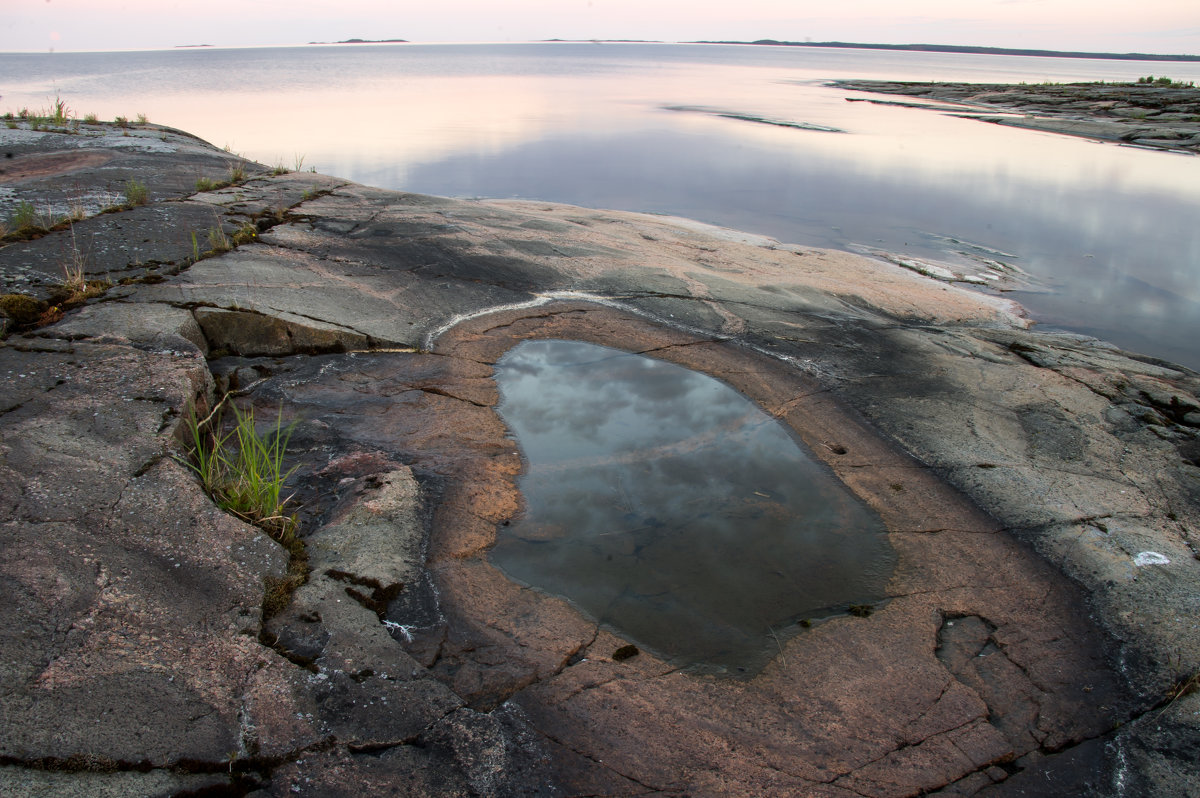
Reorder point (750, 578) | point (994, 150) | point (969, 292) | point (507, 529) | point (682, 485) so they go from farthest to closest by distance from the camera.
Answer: point (994, 150) → point (969, 292) → point (682, 485) → point (507, 529) → point (750, 578)

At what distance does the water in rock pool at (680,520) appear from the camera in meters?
3.26

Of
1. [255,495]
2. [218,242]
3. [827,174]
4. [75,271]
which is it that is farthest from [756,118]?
[255,495]

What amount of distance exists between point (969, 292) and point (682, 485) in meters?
7.59

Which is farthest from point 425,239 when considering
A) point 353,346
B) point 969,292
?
point 969,292

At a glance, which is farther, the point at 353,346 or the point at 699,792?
the point at 353,346

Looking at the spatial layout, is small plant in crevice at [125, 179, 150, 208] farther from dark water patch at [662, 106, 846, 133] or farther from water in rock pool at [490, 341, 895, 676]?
dark water patch at [662, 106, 846, 133]

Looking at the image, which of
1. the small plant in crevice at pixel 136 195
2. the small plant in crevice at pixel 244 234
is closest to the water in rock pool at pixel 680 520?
the small plant in crevice at pixel 244 234

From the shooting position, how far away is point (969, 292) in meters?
9.80

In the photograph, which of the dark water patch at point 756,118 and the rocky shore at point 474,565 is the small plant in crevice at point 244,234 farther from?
the dark water patch at point 756,118

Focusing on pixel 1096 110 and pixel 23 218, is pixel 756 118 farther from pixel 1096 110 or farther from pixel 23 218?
pixel 23 218

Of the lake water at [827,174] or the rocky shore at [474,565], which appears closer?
the rocky shore at [474,565]

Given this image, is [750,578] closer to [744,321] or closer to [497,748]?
[497,748]

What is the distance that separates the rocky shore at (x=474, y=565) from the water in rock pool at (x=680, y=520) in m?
0.15

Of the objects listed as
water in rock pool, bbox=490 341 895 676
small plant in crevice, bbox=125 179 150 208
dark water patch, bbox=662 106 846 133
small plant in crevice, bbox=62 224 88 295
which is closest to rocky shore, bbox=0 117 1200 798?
small plant in crevice, bbox=62 224 88 295
